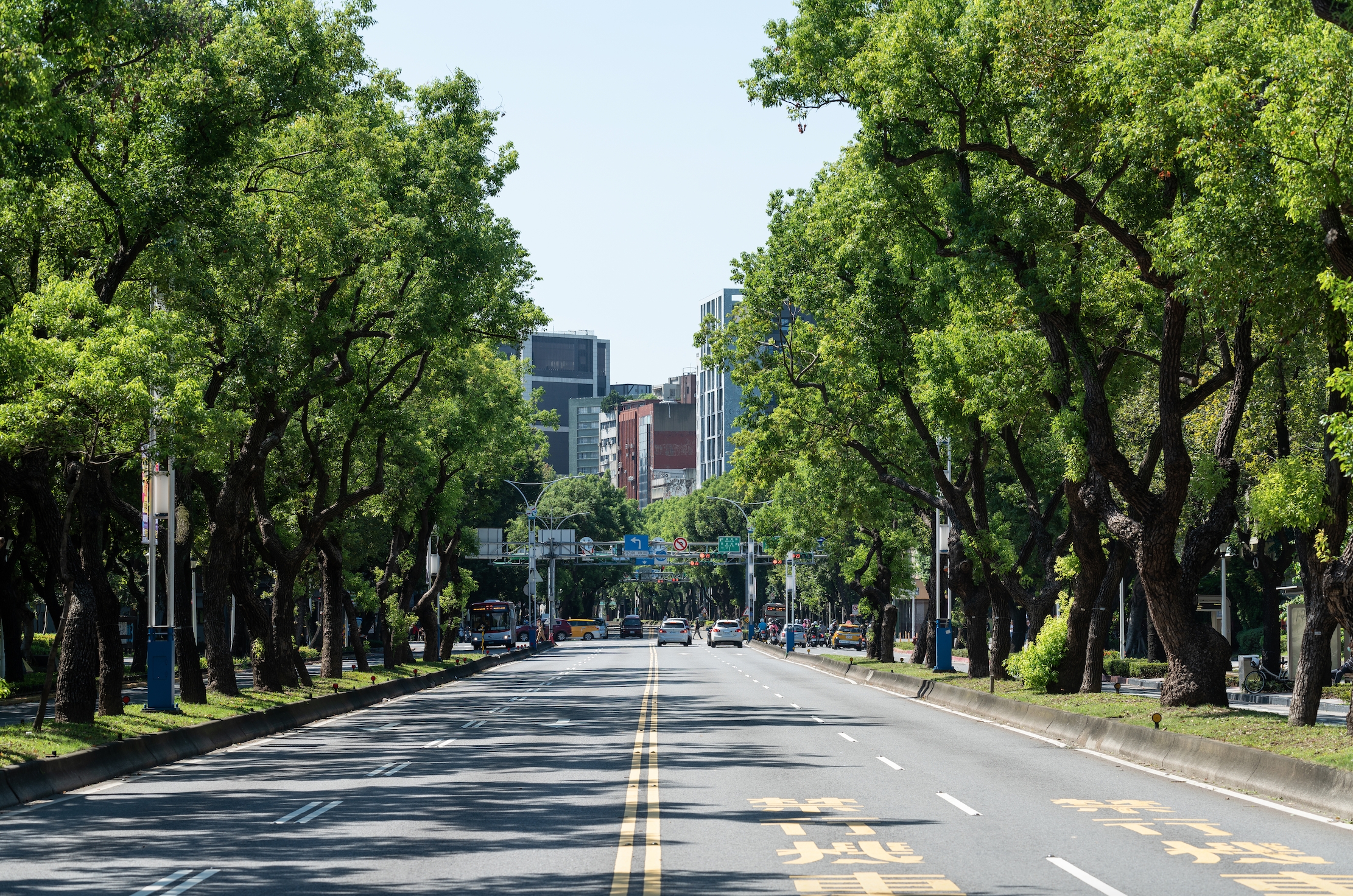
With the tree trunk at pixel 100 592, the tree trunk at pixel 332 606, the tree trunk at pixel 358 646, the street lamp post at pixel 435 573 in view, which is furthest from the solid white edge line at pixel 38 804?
the street lamp post at pixel 435 573

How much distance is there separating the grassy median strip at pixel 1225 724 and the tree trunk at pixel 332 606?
19.0 meters

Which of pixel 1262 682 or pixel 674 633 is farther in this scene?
pixel 674 633

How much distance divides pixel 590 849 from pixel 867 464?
1305 inches

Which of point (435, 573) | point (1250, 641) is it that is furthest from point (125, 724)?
point (1250, 641)

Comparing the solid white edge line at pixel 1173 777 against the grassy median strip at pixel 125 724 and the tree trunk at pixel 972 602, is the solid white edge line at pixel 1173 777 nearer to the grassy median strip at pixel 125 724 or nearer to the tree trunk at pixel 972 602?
the tree trunk at pixel 972 602

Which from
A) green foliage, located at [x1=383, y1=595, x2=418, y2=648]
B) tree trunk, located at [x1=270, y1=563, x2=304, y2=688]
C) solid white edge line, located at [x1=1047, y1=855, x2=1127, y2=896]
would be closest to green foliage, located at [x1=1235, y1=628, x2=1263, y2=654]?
green foliage, located at [x1=383, y1=595, x2=418, y2=648]

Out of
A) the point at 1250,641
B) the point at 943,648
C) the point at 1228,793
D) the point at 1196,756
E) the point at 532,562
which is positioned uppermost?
the point at 532,562

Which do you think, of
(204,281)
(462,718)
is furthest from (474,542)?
(204,281)

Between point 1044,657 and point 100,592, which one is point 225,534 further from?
point 1044,657

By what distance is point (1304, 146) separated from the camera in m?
14.2

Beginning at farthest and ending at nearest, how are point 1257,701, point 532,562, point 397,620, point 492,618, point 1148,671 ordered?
point 492,618 < point 532,562 < point 397,620 < point 1148,671 < point 1257,701

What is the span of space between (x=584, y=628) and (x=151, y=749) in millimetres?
99529

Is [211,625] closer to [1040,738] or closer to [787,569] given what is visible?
[1040,738]

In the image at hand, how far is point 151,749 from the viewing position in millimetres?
20266
